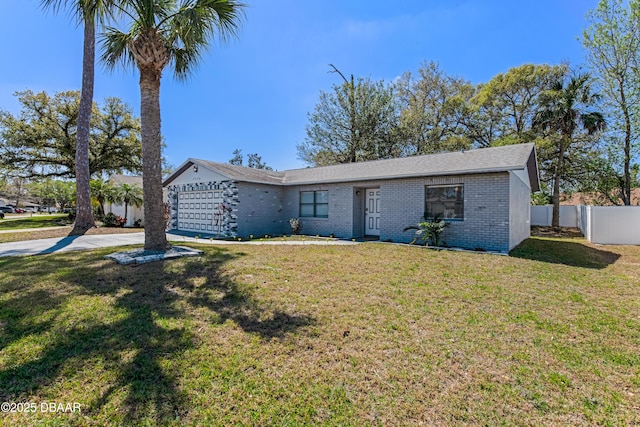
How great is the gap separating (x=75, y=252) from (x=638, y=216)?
21.7m

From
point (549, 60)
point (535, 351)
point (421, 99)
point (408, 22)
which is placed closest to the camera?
point (535, 351)

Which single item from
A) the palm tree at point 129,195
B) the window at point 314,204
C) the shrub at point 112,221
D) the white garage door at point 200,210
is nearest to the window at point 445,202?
the window at point 314,204

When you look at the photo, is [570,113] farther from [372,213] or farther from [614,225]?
[372,213]

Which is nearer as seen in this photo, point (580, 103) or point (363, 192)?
point (363, 192)

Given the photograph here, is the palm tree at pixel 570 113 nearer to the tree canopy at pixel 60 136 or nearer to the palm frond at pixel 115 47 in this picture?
the palm frond at pixel 115 47

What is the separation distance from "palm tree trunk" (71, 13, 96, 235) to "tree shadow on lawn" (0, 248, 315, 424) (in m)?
9.46

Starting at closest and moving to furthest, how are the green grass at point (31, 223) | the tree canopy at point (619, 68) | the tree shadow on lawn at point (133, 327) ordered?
the tree shadow on lawn at point (133, 327) < the tree canopy at point (619, 68) < the green grass at point (31, 223)

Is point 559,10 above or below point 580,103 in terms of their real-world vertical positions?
above

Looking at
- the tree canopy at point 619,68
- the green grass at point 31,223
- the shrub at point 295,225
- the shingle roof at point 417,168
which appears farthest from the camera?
the green grass at point 31,223

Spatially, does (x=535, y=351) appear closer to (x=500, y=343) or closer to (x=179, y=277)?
(x=500, y=343)

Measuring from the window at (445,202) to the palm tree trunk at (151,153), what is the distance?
9036 mm

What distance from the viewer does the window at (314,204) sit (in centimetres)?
1427

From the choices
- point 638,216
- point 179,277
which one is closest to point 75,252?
point 179,277

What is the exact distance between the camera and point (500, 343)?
3.81 meters
